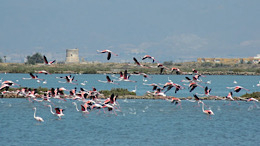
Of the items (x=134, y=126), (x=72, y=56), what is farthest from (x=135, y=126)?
(x=72, y=56)

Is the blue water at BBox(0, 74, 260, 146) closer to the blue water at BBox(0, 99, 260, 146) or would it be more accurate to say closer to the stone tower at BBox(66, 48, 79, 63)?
the blue water at BBox(0, 99, 260, 146)

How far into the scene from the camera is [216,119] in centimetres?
Result: 3631

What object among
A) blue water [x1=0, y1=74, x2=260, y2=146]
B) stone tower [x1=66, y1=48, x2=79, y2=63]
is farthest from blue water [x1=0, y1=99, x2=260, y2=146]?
stone tower [x1=66, y1=48, x2=79, y2=63]

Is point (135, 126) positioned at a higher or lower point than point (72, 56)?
lower

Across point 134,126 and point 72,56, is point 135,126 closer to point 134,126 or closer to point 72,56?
point 134,126

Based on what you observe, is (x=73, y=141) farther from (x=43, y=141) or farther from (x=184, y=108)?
(x=184, y=108)

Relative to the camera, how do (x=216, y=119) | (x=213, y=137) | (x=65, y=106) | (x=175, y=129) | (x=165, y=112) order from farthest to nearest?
1. (x=65, y=106)
2. (x=165, y=112)
3. (x=216, y=119)
4. (x=175, y=129)
5. (x=213, y=137)

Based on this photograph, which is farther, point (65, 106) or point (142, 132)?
point (65, 106)

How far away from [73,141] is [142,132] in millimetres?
4719

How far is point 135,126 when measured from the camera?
3231 cm

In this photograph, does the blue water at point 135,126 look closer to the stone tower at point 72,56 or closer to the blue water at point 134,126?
the blue water at point 134,126

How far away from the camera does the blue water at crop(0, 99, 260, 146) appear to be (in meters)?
27.4

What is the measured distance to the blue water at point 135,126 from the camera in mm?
27406

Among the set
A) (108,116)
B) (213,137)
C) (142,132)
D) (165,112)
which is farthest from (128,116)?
(213,137)
